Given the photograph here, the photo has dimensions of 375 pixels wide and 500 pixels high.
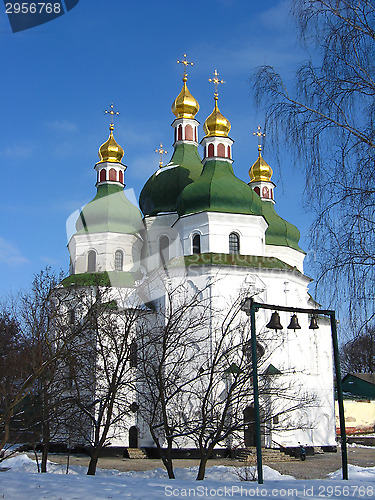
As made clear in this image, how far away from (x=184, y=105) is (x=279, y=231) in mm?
8979

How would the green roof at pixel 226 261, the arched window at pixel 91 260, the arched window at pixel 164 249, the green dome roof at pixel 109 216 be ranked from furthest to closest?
the green dome roof at pixel 109 216
the arched window at pixel 91 260
the arched window at pixel 164 249
the green roof at pixel 226 261

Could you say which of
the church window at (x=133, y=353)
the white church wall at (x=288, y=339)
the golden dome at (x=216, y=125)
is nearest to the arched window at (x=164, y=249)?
the white church wall at (x=288, y=339)

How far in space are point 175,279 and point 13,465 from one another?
10.0 m

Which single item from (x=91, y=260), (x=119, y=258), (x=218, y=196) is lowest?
(x=91, y=260)

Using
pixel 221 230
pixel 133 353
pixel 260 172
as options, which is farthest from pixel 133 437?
pixel 260 172

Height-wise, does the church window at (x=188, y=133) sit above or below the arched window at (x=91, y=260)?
above

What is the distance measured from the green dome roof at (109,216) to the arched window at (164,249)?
197 cm

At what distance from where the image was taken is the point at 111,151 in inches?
1289

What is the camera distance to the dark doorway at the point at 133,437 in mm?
24125

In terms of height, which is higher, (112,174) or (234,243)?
(112,174)

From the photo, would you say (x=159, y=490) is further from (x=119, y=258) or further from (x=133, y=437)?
(x=119, y=258)

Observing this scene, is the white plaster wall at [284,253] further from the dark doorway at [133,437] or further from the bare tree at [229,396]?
the dark doorway at [133,437]

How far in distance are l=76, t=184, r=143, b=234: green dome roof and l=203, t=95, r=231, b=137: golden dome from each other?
6.21 meters

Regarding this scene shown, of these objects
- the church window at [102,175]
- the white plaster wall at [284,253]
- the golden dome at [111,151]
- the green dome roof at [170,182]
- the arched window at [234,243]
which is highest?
the golden dome at [111,151]
